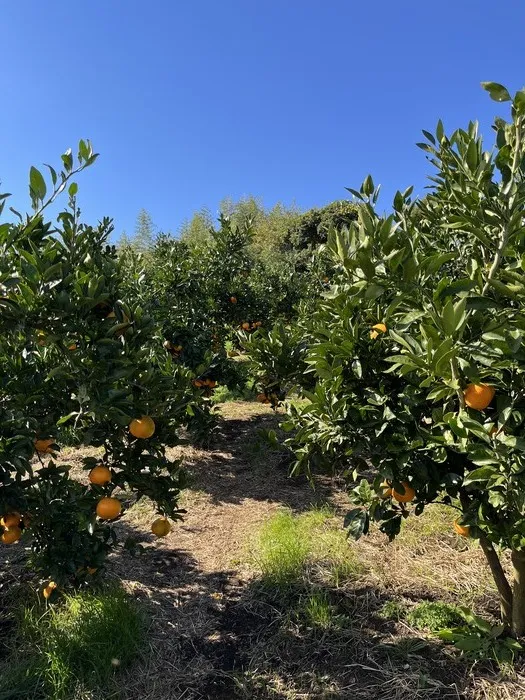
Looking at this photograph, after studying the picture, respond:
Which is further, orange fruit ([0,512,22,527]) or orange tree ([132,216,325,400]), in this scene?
orange tree ([132,216,325,400])

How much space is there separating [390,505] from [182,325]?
333cm

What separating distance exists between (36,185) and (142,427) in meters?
0.90

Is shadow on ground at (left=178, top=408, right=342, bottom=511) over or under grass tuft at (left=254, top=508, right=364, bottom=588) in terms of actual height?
over

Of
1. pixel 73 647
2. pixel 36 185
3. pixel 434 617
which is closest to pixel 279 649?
pixel 434 617

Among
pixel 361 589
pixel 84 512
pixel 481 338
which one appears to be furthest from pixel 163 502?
pixel 481 338

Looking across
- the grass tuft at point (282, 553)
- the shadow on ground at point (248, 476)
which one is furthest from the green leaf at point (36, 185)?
the shadow on ground at point (248, 476)

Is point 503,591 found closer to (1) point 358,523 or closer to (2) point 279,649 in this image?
(1) point 358,523

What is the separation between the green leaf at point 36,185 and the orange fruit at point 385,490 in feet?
5.23

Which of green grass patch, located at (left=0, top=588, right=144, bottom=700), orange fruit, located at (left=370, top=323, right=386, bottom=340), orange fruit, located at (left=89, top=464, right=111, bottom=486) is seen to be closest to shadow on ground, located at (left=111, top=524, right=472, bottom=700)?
green grass patch, located at (left=0, top=588, right=144, bottom=700)

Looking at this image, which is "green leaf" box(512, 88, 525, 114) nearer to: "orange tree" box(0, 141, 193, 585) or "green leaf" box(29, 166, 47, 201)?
"orange tree" box(0, 141, 193, 585)

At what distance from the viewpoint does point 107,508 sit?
172 cm

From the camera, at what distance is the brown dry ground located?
5.81ft

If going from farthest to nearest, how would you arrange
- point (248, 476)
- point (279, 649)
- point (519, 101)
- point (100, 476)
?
point (248, 476) → point (279, 649) → point (100, 476) → point (519, 101)

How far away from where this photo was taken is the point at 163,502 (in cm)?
194
